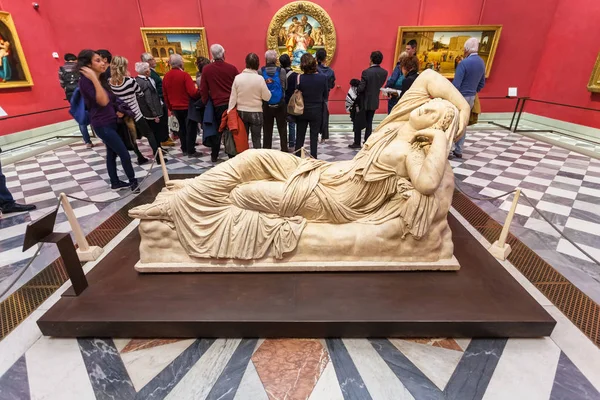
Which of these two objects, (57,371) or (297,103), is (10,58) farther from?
(57,371)

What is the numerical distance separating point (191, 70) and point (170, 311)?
320 inches

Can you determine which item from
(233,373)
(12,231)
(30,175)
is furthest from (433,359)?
(30,175)

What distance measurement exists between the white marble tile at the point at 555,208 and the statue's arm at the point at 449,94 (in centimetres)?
254

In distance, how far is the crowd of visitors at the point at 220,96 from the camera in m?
4.43

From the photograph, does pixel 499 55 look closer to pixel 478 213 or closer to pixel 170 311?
pixel 478 213

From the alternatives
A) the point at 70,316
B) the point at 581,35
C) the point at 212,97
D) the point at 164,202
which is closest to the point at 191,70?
the point at 212,97

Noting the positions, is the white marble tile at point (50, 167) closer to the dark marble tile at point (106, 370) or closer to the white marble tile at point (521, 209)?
the dark marble tile at point (106, 370)

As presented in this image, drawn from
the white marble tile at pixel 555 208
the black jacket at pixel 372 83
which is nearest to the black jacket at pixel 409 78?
the black jacket at pixel 372 83

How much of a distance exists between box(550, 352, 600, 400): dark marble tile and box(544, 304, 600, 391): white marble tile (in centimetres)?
4

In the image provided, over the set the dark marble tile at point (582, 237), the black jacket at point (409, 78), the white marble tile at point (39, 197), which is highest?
the black jacket at point (409, 78)

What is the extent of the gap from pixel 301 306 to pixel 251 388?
0.59 m

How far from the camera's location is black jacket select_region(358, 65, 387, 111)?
18.5 feet

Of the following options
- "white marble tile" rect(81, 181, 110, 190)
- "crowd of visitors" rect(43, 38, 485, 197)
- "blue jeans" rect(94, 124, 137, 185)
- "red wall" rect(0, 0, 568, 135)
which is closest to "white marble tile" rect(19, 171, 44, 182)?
"white marble tile" rect(81, 181, 110, 190)

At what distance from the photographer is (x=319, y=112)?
16.8ft
